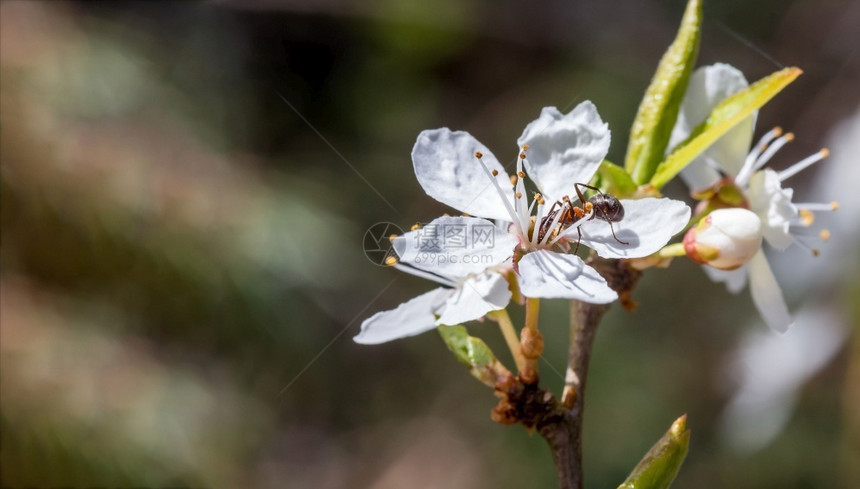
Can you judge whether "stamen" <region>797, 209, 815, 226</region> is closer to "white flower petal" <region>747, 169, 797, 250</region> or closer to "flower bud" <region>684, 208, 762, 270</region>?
"white flower petal" <region>747, 169, 797, 250</region>

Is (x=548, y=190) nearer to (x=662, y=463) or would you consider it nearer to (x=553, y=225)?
(x=553, y=225)

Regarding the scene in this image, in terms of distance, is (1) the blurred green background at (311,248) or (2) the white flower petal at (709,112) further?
(1) the blurred green background at (311,248)

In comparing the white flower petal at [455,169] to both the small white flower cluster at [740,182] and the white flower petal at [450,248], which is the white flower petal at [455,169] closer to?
the white flower petal at [450,248]

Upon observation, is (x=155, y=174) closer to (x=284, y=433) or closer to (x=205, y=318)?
(x=205, y=318)

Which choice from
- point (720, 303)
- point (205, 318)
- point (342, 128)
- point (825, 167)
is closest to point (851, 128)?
point (825, 167)

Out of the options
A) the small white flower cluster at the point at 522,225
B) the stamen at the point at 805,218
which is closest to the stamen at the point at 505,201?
the small white flower cluster at the point at 522,225

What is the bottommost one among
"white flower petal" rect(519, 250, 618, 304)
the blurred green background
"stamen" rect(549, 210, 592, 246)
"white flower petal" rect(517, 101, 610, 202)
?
"white flower petal" rect(519, 250, 618, 304)

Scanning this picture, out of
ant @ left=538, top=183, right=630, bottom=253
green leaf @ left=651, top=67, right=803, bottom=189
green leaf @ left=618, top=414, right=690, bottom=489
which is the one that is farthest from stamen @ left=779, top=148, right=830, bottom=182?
green leaf @ left=618, top=414, right=690, bottom=489

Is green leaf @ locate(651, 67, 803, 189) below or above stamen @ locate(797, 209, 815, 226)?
above
